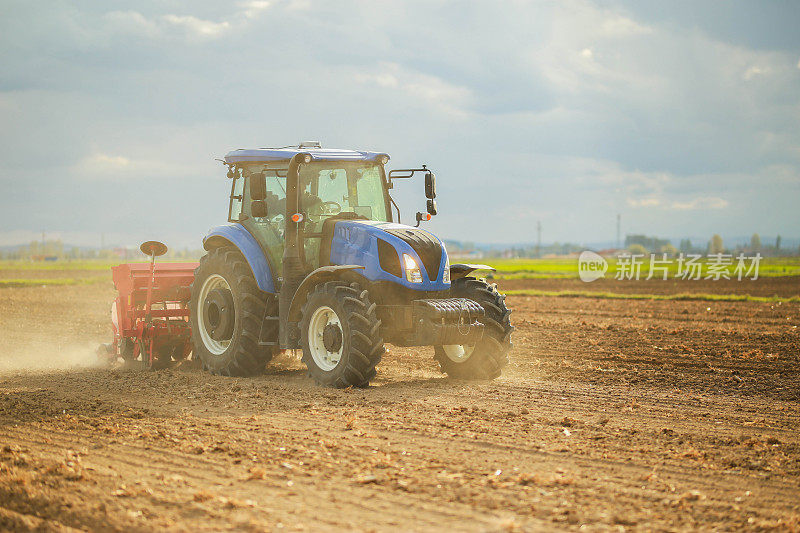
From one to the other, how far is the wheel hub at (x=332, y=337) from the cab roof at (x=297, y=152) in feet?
7.49

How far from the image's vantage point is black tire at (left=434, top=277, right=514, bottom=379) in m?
11.2

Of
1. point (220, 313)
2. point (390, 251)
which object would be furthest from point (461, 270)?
point (220, 313)

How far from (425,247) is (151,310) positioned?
16.0ft

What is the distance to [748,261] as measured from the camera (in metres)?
74.9

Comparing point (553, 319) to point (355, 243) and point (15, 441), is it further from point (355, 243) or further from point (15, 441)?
point (15, 441)

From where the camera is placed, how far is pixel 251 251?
11812 mm

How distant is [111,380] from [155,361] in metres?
1.56

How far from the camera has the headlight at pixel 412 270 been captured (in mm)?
10609

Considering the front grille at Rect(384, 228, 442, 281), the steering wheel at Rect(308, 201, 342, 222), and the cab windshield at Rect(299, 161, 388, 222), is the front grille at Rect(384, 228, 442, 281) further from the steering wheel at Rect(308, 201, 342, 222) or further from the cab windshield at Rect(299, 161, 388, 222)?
the steering wheel at Rect(308, 201, 342, 222)

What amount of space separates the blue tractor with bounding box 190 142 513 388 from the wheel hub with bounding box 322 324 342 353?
0.01 m

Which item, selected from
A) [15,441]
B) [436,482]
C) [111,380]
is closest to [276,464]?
[436,482]

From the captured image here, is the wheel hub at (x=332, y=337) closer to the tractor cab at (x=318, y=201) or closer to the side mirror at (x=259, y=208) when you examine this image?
the tractor cab at (x=318, y=201)

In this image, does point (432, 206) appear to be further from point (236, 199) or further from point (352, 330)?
point (236, 199)

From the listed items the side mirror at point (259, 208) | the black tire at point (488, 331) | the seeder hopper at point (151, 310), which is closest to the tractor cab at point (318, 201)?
the side mirror at point (259, 208)
